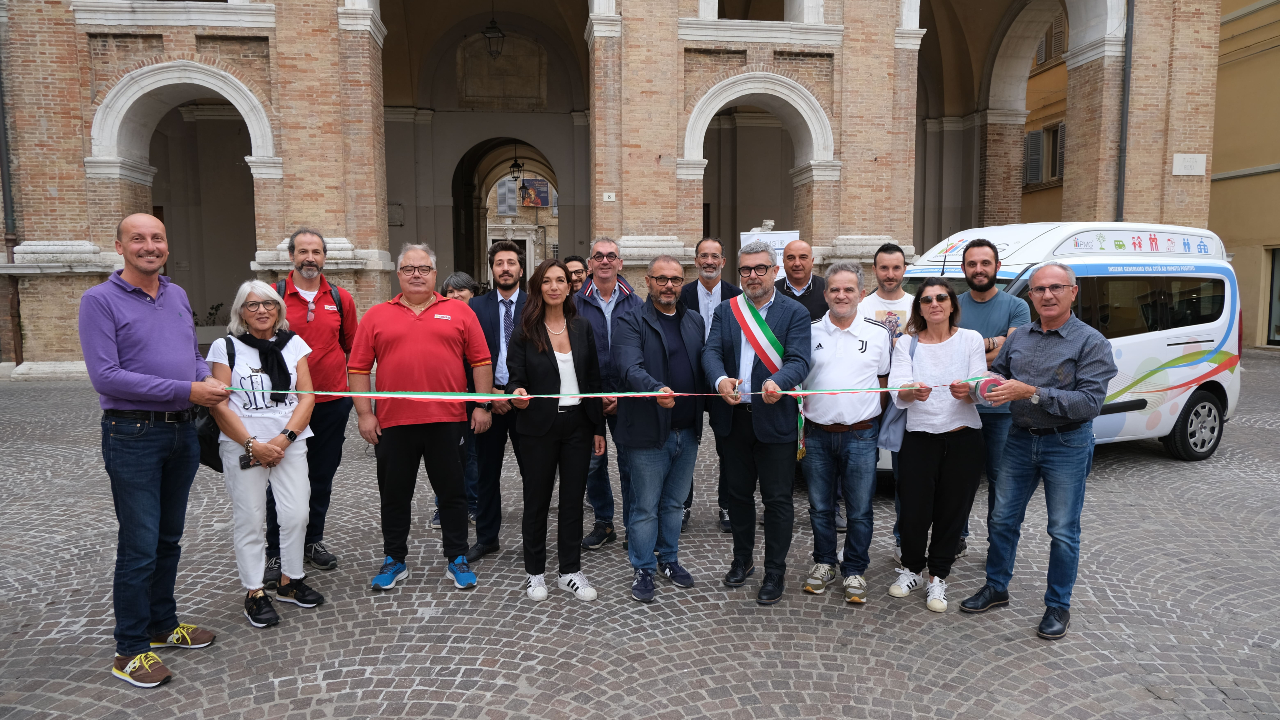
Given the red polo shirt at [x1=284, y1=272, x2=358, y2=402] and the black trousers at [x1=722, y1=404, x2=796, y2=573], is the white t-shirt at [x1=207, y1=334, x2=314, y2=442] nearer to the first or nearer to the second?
the red polo shirt at [x1=284, y1=272, x2=358, y2=402]

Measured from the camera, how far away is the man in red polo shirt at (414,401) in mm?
4234

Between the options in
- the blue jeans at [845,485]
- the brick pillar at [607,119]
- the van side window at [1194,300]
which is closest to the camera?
the blue jeans at [845,485]

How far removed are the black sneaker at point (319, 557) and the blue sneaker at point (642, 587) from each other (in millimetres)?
1932

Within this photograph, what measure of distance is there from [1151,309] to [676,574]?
17.3 feet

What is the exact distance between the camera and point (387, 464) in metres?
4.30

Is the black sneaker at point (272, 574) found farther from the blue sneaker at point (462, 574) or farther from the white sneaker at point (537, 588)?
the white sneaker at point (537, 588)

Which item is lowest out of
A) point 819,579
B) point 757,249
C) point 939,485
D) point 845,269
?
point 819,579

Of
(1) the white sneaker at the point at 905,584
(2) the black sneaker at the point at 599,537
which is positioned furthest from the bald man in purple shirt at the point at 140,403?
(1) the white sneaker at the point at 905,584

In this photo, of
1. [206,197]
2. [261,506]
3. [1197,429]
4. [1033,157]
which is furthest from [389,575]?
[1033,157]

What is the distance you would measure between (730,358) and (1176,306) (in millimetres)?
5194

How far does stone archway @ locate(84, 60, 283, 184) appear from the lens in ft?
41.6

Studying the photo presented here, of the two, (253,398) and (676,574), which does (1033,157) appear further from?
(253,398)

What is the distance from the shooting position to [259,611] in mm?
3871

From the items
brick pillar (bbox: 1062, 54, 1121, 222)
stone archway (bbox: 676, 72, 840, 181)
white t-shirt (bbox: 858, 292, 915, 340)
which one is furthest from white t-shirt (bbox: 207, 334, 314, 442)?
brick pillar (bbox: 1062, 54, 1121, 222)
